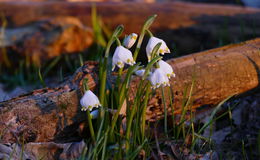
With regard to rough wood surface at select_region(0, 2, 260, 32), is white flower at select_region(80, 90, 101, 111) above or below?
below

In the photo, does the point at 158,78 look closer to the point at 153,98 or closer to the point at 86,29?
the point at 153,98

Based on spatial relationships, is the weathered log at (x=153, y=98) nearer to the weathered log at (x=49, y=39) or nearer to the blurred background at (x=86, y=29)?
the blurred background at (x=86, y=29)

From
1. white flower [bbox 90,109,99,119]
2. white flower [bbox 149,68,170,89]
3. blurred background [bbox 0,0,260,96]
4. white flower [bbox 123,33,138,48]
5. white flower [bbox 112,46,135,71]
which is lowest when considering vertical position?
white flower [bbox 90,109,99,119]

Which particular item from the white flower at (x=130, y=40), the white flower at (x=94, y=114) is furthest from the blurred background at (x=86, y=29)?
the white flower at (x=130, y=40)

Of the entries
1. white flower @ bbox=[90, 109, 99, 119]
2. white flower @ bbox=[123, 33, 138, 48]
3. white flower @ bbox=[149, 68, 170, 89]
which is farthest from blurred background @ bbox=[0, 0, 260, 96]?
white flower @ bbox=[149, 68, 170, 89]

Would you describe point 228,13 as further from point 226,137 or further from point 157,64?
point 157,64

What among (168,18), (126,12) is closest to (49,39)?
(126,12)

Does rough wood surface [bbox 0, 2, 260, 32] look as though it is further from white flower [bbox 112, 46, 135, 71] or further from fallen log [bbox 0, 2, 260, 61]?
white flower [bbox 112, 46, 135, 71]
